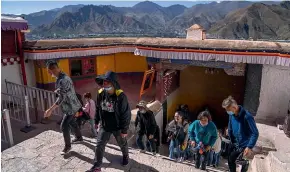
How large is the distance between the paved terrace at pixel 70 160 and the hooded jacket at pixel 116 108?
1000 mm

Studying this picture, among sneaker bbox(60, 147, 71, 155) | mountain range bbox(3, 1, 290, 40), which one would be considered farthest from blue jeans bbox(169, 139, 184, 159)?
mountain range bbox(3, 1, 290, 40)

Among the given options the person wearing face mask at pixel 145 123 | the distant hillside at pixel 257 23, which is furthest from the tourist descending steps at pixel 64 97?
the distant hillside at pixel 257 23

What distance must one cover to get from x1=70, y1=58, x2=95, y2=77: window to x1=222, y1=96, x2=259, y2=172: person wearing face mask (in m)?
9.89

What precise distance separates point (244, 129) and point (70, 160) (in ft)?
11.3

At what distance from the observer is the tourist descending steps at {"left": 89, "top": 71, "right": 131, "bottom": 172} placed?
156 inches

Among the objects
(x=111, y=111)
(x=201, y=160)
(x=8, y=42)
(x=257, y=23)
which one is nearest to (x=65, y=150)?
(x=111, y=111)

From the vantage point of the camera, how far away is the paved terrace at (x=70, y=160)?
→ 4.64m

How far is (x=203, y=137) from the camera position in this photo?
4.75m

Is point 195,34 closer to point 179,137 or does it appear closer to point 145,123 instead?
point 179,137

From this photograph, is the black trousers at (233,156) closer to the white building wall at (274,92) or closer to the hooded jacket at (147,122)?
the hooded jacket at (147,122)

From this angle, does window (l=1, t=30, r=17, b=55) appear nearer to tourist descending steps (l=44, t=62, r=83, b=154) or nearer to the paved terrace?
the paved terrace

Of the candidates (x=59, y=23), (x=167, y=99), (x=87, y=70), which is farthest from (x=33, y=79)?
(x=59, y=23)

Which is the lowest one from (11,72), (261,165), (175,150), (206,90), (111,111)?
(206,90)

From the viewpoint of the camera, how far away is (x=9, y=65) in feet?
33.1
